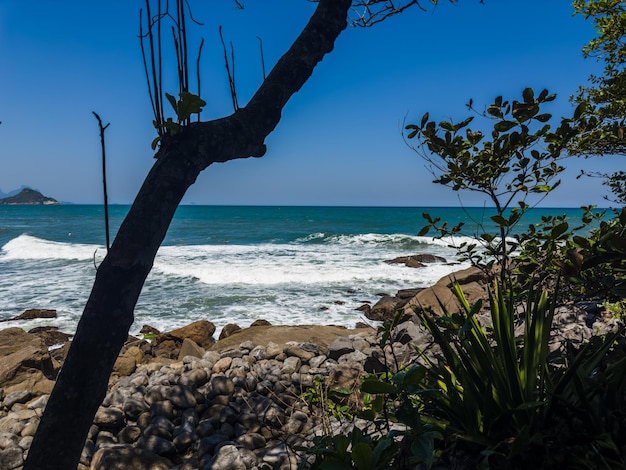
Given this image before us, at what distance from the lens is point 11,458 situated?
324cm

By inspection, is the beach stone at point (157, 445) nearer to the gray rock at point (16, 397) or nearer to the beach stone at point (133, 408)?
the beach stone at point (133, 408)

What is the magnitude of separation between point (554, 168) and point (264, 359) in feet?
13.2

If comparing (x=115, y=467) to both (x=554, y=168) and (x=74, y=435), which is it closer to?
(x=74, y=435)

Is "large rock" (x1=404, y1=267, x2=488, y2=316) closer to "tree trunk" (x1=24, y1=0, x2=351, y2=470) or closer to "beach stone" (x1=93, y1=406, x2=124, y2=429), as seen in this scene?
"beach stone" (x1=93, y1=406, x2=124, y2=429)

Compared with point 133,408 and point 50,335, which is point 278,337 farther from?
point 50,335

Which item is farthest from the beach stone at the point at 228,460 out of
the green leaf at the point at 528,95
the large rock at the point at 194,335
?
the large rock at the point at 194,335

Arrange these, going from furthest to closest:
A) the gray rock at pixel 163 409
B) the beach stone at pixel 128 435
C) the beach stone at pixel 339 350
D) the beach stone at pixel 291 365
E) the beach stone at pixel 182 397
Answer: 1. the beach stone at pixel 339 350
2. the beach stone at pixel 291 365
3. the beach stone at pixel 182 397
4. the gray rock at pixel 163 409
5. the beach stone at pixel 128 435

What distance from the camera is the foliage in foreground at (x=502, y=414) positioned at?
156 centimetres

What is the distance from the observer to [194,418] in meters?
3.81

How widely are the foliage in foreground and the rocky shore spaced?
13.7 inches

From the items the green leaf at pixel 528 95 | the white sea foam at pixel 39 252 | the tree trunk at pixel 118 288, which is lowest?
the white sea foam at pixel 39 252

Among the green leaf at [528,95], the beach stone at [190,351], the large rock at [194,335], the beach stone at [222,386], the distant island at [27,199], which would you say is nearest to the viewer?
the green leaf at [528,95]

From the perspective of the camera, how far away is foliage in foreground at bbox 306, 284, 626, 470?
1.56 metres

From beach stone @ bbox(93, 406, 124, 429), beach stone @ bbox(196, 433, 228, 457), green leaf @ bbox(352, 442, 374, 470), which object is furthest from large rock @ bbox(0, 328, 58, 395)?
green leaf @ bbox(352, 442, 374, 470)
